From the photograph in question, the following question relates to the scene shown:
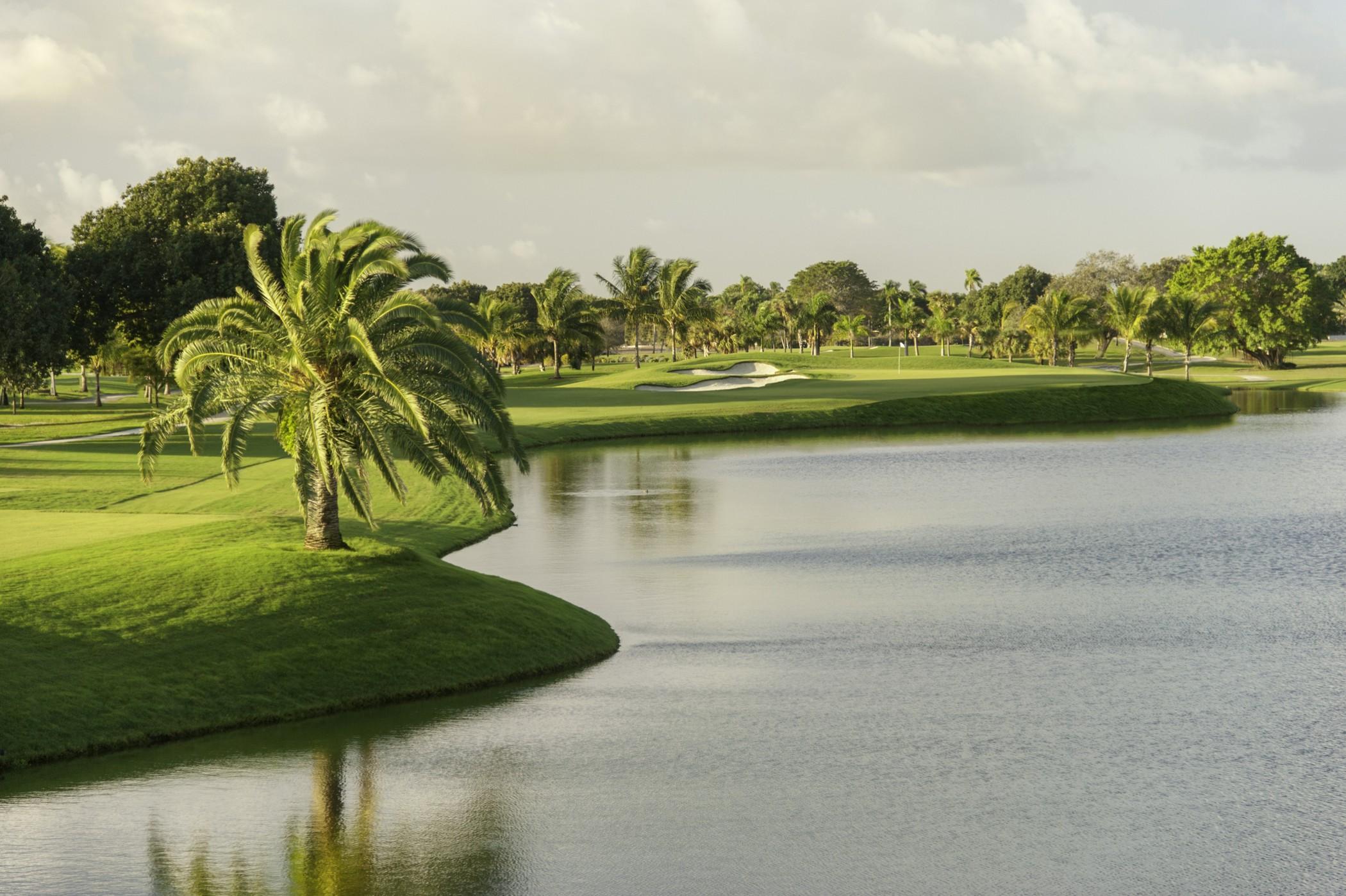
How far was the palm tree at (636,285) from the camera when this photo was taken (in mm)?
154250

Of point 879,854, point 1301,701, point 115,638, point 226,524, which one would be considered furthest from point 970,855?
point 226,524

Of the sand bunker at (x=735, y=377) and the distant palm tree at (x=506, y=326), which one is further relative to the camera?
the distant palm tree at (x=506, y=326)

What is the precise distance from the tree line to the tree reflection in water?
13873 mm

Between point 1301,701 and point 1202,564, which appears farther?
point 1202,564

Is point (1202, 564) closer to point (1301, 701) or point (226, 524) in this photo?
point (1301, 701)

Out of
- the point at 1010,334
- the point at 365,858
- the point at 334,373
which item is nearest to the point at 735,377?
the point at 1010,334

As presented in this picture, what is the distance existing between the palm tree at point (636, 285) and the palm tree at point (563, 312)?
477 cm

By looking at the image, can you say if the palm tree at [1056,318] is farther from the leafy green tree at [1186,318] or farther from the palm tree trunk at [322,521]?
the palm tree trunk at [322,521]

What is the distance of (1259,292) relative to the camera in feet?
493

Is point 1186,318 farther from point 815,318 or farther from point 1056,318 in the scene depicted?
point 815,318

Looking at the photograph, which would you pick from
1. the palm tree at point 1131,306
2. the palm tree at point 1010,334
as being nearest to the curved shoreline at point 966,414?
the palm tree at point 1131,306

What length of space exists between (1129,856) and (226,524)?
25053mm

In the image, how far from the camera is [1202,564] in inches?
1404

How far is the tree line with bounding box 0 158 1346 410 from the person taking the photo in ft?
257
